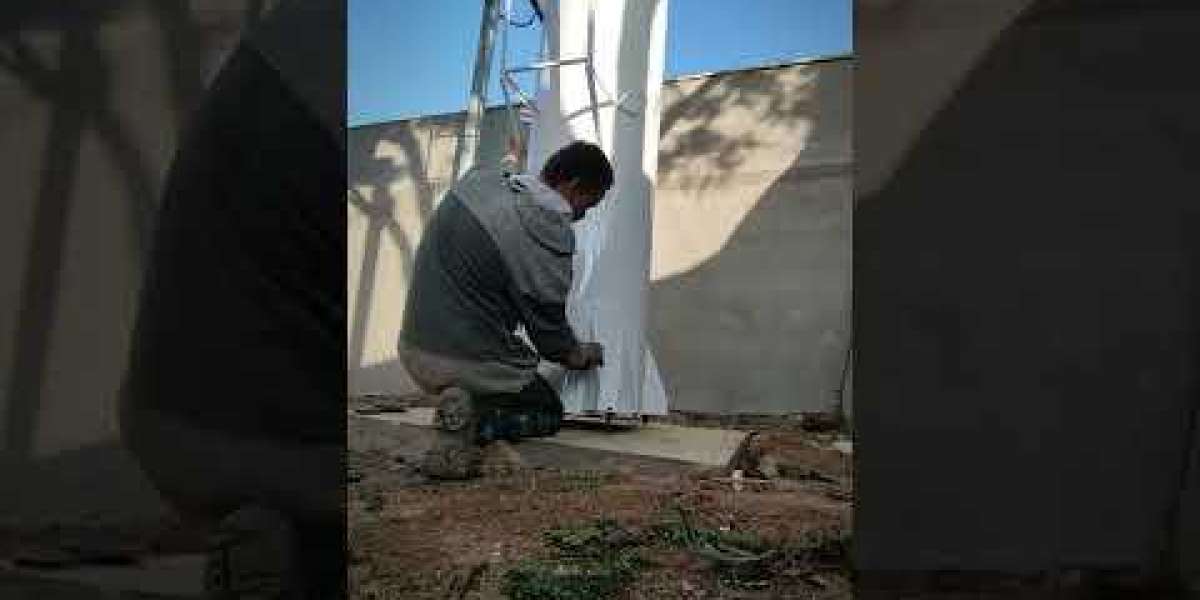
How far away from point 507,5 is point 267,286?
15.8ft

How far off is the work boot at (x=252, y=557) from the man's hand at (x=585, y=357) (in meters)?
2.47

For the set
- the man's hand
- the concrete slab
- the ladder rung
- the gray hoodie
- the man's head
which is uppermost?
the ladder rung

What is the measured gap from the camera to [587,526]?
7.50 feet

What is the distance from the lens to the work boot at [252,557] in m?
1.22

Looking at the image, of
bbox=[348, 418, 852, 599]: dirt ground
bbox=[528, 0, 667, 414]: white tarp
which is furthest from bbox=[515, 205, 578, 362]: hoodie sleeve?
bbox=[528, 0, 667, 414]: white tarp

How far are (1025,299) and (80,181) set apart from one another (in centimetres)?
126

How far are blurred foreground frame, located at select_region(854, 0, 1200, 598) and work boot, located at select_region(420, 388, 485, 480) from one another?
2.04 meters

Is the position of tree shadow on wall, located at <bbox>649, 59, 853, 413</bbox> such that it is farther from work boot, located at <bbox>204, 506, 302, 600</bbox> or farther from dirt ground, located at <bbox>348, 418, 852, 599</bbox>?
work boot, located at <bbox>204, 506, 302, 600</bbox>

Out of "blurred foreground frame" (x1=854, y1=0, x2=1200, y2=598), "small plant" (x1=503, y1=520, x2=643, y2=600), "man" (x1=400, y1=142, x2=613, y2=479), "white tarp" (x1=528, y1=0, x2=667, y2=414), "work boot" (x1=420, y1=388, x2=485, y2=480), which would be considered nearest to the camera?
"blurred foreground frame" (x1=854, y1=0, x2=1200, y2=598)

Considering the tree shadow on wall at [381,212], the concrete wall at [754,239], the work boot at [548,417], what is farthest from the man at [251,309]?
the tree shadow on wall at [381,212]

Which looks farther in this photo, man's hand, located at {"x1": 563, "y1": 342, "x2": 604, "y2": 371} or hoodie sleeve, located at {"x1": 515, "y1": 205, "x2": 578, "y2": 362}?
man's hand, located at {"x1": 563, "y1": 342, "x2": 604, "y2": 371}

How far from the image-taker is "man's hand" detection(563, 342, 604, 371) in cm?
376

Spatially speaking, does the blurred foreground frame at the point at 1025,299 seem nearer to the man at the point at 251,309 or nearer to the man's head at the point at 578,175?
the man at the point at 251,309

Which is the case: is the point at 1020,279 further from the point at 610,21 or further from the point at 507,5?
the point at 507,5
